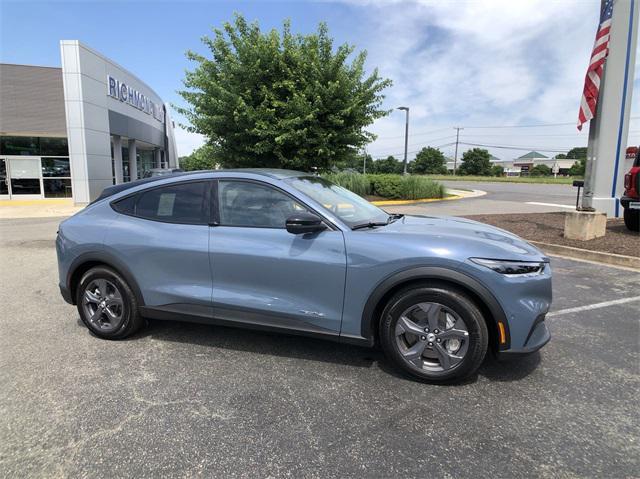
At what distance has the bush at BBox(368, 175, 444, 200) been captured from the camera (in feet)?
70.1

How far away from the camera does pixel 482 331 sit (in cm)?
295

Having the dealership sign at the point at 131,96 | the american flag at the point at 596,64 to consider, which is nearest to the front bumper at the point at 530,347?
the american flag at the point at 596,64

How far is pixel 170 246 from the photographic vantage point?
11.9 ft

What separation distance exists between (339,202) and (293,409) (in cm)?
181

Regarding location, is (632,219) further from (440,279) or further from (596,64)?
(440,279)

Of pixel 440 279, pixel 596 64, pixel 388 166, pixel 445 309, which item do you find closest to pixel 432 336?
pixel 445 309

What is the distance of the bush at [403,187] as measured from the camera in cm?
2136

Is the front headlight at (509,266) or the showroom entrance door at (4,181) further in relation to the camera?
the showroom entrance door at (4,181)

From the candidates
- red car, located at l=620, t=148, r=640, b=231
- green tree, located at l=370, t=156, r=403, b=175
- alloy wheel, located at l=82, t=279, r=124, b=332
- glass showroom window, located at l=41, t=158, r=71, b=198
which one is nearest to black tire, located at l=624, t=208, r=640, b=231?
red car, located at l=620, t=148, r=640, b=231

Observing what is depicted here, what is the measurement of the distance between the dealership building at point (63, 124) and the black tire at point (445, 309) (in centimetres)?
2076

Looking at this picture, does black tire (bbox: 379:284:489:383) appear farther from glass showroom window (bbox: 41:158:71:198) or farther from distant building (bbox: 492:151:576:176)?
distant building (bbox: 492:151:576:176)

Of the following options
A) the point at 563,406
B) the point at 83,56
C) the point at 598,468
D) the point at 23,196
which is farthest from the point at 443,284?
the point at 23,196

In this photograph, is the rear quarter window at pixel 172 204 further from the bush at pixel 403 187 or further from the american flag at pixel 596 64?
the bush at pixel 403 187

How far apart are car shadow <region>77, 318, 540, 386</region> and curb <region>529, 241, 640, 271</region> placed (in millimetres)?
4613
